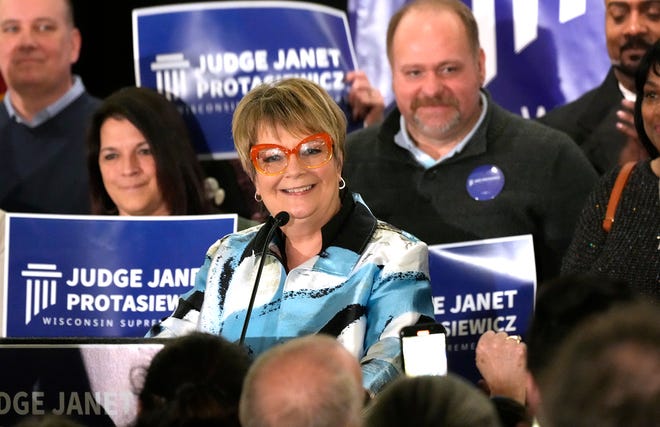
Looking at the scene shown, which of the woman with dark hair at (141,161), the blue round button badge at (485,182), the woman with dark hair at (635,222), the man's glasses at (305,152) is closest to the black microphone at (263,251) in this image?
the man's glasses at (305,152)

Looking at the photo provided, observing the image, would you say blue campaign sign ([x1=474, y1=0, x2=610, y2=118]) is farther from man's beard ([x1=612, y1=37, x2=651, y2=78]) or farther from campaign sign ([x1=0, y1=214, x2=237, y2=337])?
campaign sign ([x1=0, y1=214, x2=237, y2=337])

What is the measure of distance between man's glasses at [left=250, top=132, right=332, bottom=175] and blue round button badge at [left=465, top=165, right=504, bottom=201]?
1.29 metres

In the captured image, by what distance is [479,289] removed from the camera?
4445 millimetres

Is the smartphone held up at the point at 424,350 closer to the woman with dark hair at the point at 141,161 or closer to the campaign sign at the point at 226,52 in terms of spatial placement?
the woman with dark hair at the point at 141,161

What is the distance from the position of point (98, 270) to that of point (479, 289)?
52.5 inches

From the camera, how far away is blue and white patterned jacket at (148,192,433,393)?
341 centimetres

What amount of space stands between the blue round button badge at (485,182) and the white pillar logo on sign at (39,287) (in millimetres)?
1522

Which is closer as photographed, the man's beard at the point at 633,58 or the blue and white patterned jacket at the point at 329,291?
the blue and white patterned jacket at the point at 329,291

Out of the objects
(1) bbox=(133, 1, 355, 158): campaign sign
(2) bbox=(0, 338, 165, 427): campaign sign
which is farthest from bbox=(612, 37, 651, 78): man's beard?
(2) bbox=(0, 338, 165, 427): campaign sign

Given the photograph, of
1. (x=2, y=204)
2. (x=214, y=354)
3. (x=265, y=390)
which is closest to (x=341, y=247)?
(x=214, y=354)

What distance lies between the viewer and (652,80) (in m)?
4.13

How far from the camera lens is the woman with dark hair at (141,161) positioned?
200 inches

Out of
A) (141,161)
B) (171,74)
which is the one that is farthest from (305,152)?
(171,74)

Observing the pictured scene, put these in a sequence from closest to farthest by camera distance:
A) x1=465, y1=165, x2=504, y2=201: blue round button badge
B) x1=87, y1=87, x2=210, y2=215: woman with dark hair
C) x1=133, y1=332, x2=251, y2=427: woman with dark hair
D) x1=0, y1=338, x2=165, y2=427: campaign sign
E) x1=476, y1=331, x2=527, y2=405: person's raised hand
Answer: x1=133, y1=332, x2=251, y2=427: woman with dark hair < x1=0, y1=338, x2=165, y2=427: campaign sign < x1=476, y1=331, x2=527, y2=405: person's raised hand < x1=465, y1=165, x2=504, y2=201: blue round button badge < x1=87, y1=87, x2=210, y2=215: woman with dark hair
